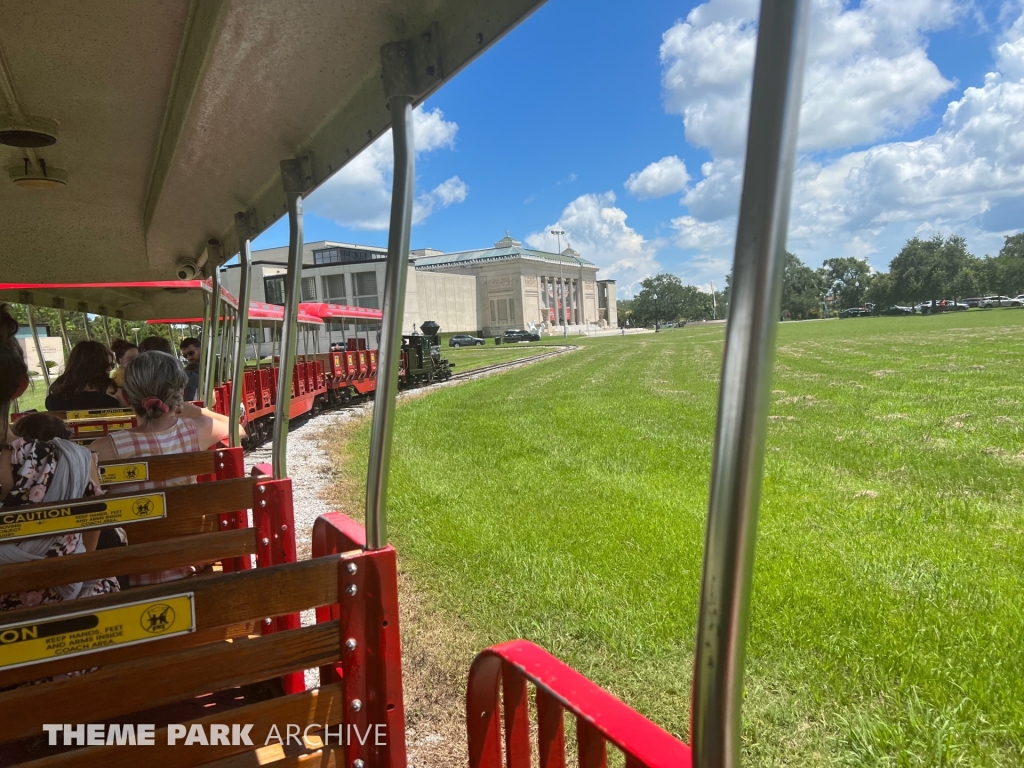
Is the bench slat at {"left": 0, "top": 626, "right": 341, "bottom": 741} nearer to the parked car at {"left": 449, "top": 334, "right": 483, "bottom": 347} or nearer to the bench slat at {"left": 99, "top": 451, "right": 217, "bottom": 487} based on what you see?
the bench slat at {"left": 99, "top": 451, "right": 217, "bottom": 487}

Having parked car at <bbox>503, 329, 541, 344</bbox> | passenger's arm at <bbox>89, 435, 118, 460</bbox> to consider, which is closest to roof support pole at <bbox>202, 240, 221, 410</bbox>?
passenger's arm at <bbox>89, 435, 118, 460</bbox>

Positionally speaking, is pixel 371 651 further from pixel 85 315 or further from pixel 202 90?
pixel 85 315

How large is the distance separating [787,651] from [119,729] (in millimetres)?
3172

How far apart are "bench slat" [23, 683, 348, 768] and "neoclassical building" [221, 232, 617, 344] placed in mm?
54025

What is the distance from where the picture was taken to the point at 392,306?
1.74m

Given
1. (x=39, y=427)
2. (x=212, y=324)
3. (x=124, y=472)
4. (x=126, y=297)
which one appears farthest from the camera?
(x=126, y=297)

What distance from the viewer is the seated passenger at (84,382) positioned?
19.0 ft

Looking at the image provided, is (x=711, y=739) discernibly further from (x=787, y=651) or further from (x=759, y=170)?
(x=787, y=651)

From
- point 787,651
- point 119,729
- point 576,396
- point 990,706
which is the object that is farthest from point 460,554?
point 576,396

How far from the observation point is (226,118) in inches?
81.7

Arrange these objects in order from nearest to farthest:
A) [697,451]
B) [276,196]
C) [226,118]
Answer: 1. [226,118]
2. [276,196]
3. [697,451]

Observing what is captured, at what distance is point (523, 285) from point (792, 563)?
91918mm

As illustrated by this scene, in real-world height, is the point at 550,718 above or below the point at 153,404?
below

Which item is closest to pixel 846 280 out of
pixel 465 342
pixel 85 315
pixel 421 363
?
pixel 465 342
